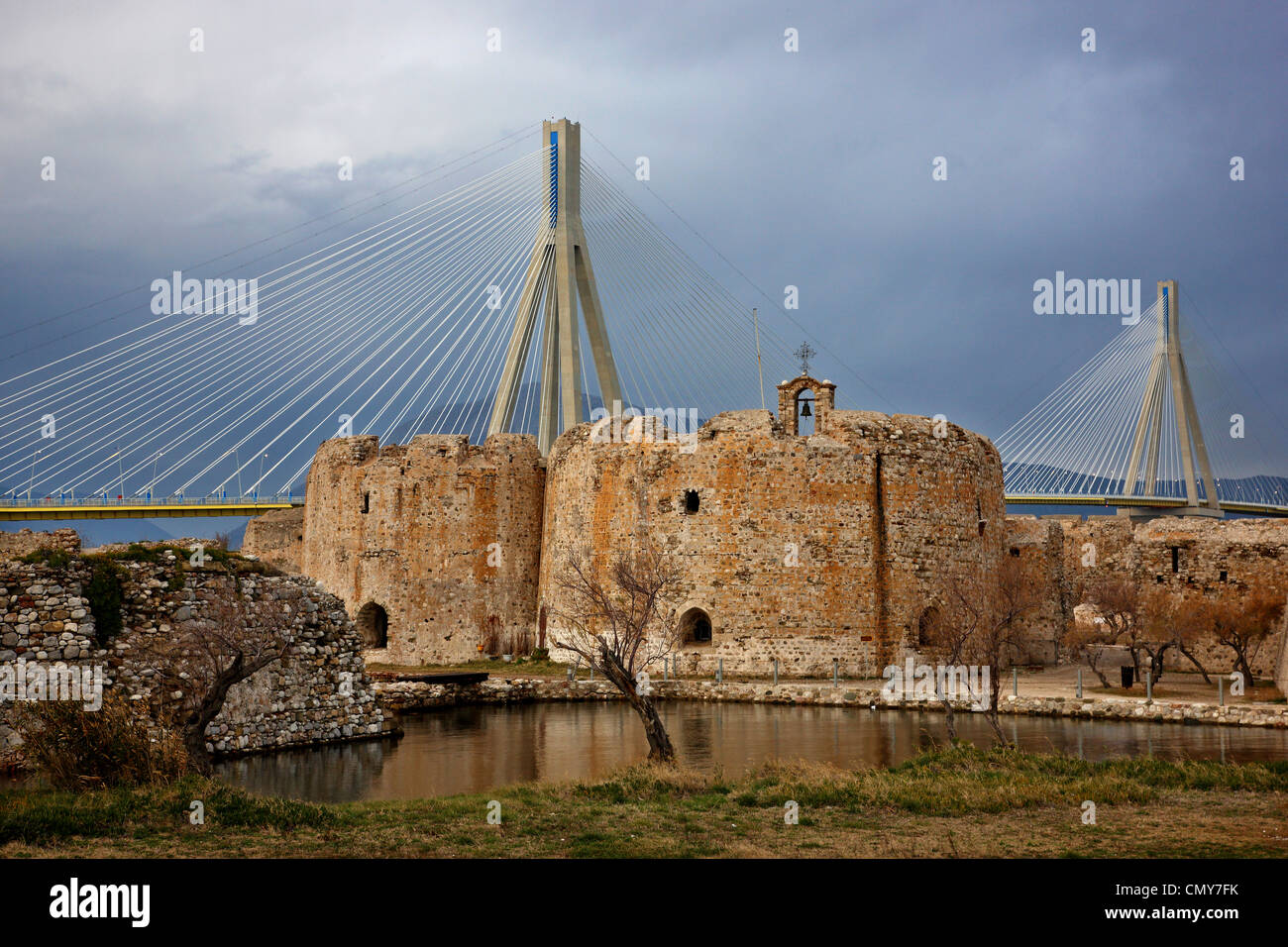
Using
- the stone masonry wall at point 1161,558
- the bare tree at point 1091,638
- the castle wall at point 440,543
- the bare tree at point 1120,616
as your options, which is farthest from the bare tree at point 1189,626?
the castle wall at point 440,543

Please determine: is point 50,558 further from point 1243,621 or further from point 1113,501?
point 1113,501

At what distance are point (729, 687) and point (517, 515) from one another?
31.7 ft

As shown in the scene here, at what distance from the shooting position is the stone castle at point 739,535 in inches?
932

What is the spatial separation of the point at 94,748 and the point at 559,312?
24280 millimetres

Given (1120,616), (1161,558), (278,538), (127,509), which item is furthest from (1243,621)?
(127,509)

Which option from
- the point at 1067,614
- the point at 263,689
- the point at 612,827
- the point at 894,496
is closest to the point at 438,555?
the point at 894,496

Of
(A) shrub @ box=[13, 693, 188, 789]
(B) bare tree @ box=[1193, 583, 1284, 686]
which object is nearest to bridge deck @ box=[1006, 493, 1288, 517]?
(B) bare tree @ box=[1193, 583, 1284, 686]

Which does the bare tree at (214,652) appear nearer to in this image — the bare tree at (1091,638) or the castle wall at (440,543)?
the castle wall at (440,543)

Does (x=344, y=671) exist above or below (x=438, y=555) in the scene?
below

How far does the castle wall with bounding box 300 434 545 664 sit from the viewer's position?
28.0m

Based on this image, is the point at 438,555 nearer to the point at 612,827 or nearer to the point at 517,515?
the point at 517,515

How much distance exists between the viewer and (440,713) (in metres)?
19.4

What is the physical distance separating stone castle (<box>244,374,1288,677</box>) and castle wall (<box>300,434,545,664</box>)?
5cm
